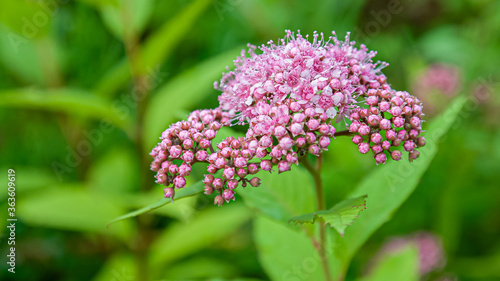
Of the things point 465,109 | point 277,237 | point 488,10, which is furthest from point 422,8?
A: point 277,237

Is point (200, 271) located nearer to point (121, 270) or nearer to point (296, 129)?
point (121, 270)

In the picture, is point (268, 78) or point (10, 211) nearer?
point (268, 78)

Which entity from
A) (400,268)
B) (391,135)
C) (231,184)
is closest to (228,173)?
(231,184)

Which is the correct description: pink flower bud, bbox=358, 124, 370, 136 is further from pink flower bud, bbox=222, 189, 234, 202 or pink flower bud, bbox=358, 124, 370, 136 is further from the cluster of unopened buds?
pink flower bud, bbox=222, 189, 234, 202

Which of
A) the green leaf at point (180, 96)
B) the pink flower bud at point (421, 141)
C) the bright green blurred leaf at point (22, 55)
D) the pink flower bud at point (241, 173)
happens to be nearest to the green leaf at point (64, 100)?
the green leaf at point (180, 96)

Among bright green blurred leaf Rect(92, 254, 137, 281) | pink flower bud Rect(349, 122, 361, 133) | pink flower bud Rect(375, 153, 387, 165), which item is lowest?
pink flower bud Rect(375, 153, 387, 165)

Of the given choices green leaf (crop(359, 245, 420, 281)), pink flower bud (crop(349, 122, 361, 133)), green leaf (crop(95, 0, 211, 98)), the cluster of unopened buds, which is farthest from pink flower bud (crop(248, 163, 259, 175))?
green leaf (crop(95, 0, 211, 98))

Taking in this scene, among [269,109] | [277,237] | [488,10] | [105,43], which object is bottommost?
[277,237]

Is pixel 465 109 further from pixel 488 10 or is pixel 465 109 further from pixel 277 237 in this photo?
pixel 277 237
